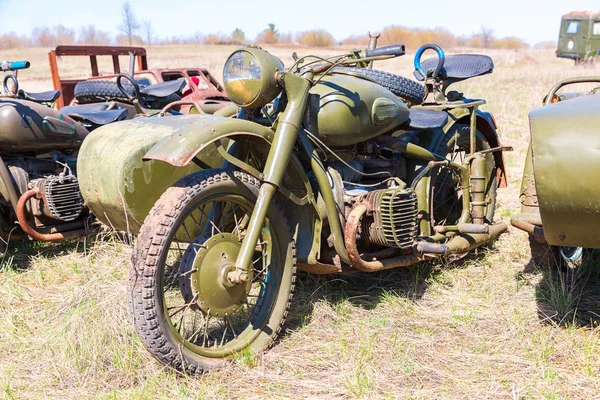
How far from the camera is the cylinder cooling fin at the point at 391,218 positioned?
3.50m

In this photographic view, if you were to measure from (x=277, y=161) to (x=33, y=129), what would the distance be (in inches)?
99.0

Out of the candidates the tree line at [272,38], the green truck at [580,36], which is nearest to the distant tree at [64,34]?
the tree line at [272,38]

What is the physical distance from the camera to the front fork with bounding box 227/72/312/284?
2.97 m

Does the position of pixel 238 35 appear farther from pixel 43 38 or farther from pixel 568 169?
pixel 568 169

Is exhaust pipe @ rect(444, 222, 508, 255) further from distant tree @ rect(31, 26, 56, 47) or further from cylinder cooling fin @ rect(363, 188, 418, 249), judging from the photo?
distant tree @ rect(31, 26, 56, 47)

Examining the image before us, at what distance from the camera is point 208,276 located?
9.82 ft

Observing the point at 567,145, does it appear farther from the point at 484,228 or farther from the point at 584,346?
the point at 484,228

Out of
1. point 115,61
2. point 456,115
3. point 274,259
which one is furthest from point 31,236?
point 115,61

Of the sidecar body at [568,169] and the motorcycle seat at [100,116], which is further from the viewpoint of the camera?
the motorcycle seat at [100,116]

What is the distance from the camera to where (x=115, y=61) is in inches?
334

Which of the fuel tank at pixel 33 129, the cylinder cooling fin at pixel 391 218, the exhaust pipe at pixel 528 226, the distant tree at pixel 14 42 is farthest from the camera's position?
the distant tree at pixel 14 42

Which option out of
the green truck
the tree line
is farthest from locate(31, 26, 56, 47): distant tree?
the green truck

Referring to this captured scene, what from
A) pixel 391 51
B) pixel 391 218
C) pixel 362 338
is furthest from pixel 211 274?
pixel 391 51

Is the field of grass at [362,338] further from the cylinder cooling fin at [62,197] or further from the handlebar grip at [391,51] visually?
the handlebar grip at [391,51]
